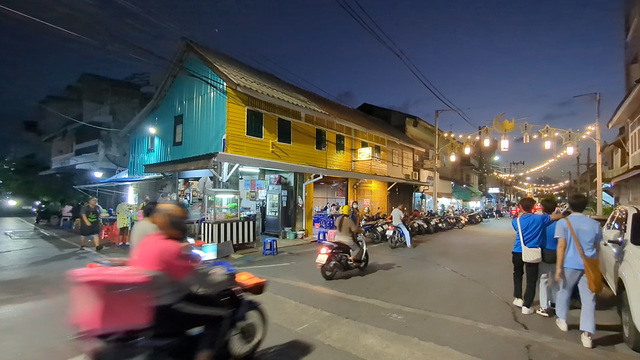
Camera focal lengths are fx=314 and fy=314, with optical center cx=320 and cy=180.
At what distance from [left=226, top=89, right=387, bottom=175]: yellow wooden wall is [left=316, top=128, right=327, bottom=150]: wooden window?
0.74ft

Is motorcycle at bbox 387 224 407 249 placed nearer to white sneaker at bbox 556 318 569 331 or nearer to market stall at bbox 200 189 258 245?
market stall at bbox 200 189 258 245

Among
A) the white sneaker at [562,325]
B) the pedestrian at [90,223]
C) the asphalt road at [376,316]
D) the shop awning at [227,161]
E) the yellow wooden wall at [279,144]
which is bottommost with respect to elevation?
the asphalt road at [376,316]

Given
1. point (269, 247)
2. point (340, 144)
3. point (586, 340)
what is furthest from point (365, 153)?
point (586, 340)

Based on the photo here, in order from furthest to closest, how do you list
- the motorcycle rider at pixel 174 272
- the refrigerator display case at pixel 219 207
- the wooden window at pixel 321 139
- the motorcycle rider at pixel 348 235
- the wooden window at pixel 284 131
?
1. the wooden window at pixel 321 139
2. the wooden window at pixel 284 131
3. the refrigerator display case at pixel 219 207
4. the motorcycle rider at pixel 348 235
5. the motorcycle rider at pixel 174 272

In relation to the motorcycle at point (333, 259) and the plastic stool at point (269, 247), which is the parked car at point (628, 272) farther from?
the plastic stool at point (269, 247)

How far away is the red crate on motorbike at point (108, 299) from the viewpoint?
2568 millimetres

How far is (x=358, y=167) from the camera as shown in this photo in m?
19.6

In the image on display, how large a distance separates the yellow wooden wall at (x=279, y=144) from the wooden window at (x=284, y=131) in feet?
0.63

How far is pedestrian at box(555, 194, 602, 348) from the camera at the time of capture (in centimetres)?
413

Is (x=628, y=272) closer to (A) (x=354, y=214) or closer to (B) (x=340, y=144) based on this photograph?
(A) (x=354, y=214)

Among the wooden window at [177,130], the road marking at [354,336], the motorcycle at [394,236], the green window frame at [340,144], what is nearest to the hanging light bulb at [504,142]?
the motorcycle at [394,236]

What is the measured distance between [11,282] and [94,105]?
2575 centimetres

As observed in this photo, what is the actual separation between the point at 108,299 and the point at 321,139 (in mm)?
14675

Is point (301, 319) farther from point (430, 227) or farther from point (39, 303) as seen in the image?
point (430, 227)
